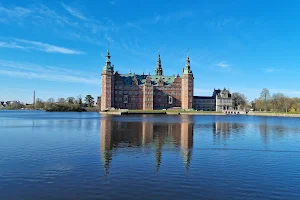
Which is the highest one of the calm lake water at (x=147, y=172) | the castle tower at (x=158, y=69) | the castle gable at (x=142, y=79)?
the castle tower at (x=158, y=69)

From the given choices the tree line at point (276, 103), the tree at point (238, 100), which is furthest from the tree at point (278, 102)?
the tree at point (238, 100)

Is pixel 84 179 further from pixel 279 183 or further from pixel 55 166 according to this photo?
pixel 279 183

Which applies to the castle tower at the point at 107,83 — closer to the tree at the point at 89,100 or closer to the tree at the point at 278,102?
the tree at the point at 89,100

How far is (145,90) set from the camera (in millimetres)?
125000

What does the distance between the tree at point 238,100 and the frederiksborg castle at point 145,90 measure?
25.5 meters

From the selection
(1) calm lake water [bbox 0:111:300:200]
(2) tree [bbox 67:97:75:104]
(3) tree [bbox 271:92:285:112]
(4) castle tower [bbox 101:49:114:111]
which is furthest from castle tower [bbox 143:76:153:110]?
(1) calm lake water [bbox 0:111:300:200]

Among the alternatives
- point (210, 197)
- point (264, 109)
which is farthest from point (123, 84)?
point (210, 197)

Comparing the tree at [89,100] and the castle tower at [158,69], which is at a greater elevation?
the castle tower at [158,69]

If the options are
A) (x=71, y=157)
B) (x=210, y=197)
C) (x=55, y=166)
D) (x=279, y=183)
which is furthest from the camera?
(x=71, y=157)

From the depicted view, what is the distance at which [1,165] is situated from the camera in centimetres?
1524

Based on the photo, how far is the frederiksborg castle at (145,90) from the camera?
11956 centimetres

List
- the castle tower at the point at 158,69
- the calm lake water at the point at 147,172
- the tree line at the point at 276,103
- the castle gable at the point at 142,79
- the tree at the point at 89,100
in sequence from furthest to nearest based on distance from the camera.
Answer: the tree at the point at 89,100 < the castle tower at the point at 158,69 < the castle gable at the point at 142,79 < the tree line at the point at 276,103 < the calm lake water at the point at 147,172

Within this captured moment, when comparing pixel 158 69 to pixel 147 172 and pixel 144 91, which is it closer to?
pixel 144 91

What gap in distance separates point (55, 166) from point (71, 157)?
2.45 meters
